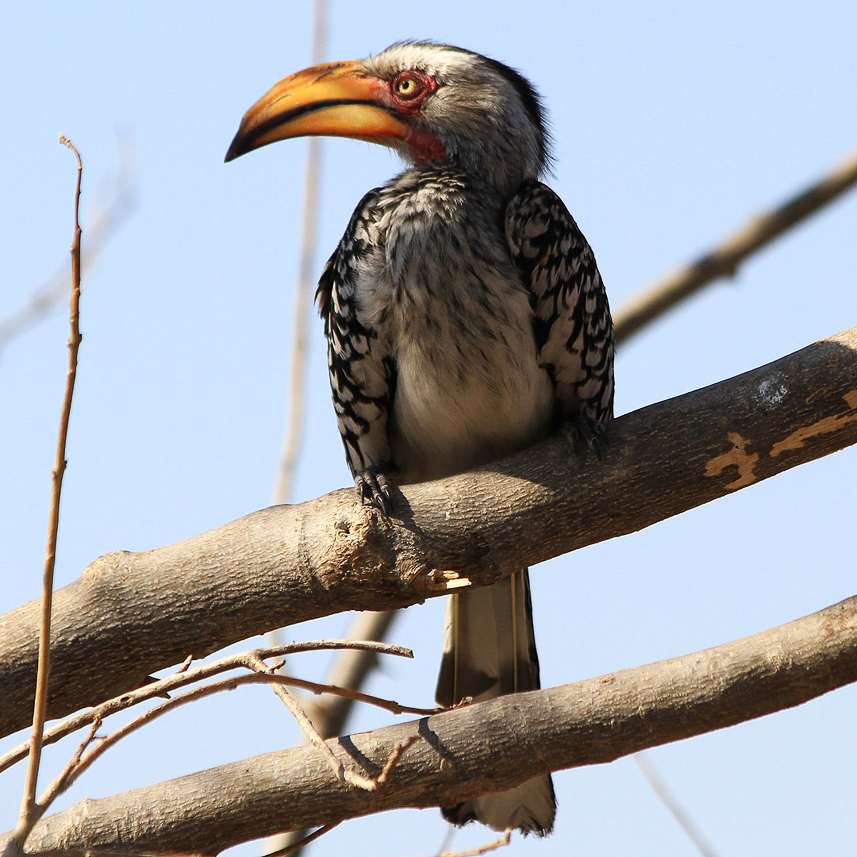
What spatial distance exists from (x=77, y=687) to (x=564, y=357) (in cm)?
184

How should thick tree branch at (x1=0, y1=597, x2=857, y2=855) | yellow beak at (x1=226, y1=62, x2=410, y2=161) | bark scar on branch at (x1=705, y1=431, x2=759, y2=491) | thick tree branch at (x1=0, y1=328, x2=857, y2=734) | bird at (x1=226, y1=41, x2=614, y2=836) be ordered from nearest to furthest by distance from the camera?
thick tree branch at (x1=0, y1=597, x2=857, y2=855) → thick tree branch at (x1=0, y1=328, x2=857, y2=734) → bark scar on branch at (x1=705, y1=431, x2=759, y2=491) → bird at (x1=226, y1=41, x2=614, y2=836) → yellow beak at (x1=226, y1=62, x2=410, y2=161)

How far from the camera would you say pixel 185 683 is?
2107 mm

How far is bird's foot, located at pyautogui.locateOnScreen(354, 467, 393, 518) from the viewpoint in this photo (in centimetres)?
294

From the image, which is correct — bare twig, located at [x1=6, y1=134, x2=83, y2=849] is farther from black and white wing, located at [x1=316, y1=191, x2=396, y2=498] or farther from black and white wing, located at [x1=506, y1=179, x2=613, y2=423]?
black and white wing, located at [x1=506, y1=179, x2=613, y2=423]

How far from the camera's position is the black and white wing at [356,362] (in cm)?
353

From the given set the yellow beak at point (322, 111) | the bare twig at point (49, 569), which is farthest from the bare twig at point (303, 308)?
the bare twig at point (49, 569)

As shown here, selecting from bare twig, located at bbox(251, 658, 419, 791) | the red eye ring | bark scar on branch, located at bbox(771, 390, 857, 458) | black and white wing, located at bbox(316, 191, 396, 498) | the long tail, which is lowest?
bare twig, located at bbox(251, 658, 419, 791)

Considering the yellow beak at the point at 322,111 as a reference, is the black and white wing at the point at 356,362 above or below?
below

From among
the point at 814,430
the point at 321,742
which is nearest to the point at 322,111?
the point at 814,430

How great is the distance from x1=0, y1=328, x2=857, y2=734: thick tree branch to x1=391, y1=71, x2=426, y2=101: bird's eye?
5.88 feet

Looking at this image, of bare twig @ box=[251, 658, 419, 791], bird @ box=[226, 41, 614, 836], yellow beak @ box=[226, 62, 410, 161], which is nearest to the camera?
bare twig @ box=[251, 658, 419, 791]

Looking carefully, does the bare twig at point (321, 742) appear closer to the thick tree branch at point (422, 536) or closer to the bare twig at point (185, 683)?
the bare twig at point (185, 683)

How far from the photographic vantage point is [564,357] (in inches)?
137

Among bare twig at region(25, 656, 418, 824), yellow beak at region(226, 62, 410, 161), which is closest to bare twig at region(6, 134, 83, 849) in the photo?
bare twig at region(25, 656, 418, 824)
